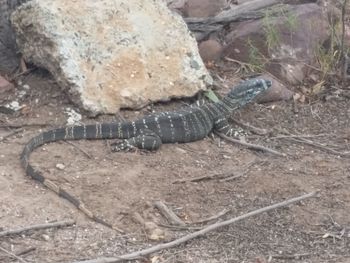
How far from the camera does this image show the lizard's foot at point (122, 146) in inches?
277

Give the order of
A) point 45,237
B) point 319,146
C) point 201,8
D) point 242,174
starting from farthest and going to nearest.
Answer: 1. point 201,8
2. point 319,146
3. point 242,174
4. point 45,237

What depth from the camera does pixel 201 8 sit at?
9.77 metres

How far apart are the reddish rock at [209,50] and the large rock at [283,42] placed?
0.10 meters

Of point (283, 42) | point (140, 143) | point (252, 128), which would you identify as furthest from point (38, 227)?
A: point (283, 42)

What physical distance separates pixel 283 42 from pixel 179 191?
136 inches

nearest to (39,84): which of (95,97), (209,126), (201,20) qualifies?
(95,97)

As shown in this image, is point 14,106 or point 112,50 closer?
point 14,106

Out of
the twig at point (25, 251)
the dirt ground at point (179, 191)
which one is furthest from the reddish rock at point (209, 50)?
the twig at point (25, 251)

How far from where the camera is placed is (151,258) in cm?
530

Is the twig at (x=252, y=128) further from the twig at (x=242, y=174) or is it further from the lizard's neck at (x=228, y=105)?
the twig at (x=242, y=174)

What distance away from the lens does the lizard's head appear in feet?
26.4

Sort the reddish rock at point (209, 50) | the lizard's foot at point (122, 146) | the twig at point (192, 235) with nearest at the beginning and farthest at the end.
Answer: the twig at point (192, 235) < the lizard's foot at point (122, 146) < the reddish rock at point (209, 50)

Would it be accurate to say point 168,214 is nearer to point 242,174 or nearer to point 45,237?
point 45,237

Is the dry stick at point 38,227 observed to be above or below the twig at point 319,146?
above
